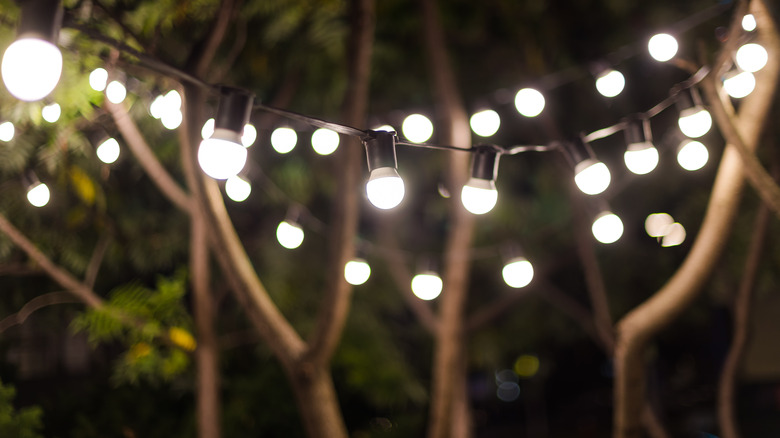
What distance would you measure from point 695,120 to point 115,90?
226cm

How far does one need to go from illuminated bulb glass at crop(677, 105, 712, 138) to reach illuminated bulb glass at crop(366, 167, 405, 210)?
4.18 ft

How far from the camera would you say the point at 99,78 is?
2.09 meters

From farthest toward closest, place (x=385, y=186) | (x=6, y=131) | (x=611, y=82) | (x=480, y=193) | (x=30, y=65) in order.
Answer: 1. (x=611, y=82)
2. (x=6, y=131)
3. (x=480, y=193)
4. (x=385, y=186)
5. (x=30, y=65)

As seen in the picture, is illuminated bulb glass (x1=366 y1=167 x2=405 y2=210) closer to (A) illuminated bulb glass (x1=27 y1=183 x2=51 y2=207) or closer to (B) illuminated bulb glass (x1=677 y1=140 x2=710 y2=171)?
(B) illuminated bulb glass (x1=677 y1=140 x2=710 y2=171)

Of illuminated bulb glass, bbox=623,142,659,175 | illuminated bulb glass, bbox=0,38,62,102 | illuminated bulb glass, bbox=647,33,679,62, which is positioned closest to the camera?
illuminated bulb glass, bbox=0,38,62,102

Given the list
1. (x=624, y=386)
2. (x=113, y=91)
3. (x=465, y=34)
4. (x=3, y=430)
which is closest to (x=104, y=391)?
(x=3, y=430)

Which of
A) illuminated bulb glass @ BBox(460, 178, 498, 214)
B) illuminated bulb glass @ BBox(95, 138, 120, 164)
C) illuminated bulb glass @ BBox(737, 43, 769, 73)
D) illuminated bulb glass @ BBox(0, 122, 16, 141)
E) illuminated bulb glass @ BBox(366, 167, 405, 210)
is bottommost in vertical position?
illuminated bulb glass @ BBox(366, 167, 405, 210)

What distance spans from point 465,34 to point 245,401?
3.24 metres

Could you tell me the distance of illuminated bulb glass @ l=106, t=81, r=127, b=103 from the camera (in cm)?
224

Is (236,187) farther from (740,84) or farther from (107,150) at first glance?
(740,84)

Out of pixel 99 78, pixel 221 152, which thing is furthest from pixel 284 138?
pixel 221 152

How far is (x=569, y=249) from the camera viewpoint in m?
4.74

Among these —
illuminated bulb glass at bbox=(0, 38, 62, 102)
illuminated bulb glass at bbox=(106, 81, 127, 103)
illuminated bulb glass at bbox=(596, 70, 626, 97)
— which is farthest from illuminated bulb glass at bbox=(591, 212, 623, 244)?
illuminated bulb glass at bbox=(0, 38, 62, 102)

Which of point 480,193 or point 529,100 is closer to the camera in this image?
point 480,193
